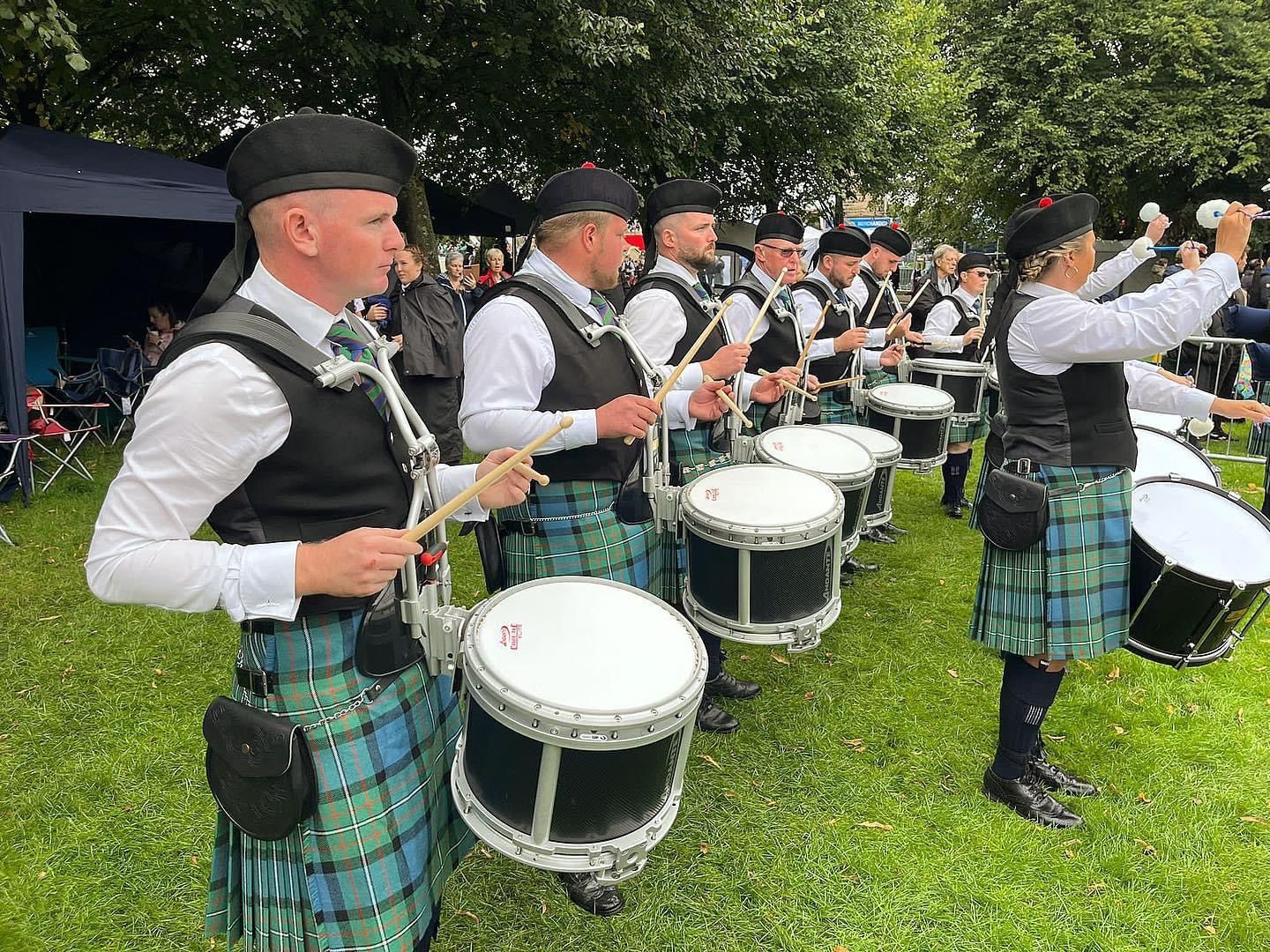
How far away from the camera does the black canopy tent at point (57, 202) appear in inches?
214

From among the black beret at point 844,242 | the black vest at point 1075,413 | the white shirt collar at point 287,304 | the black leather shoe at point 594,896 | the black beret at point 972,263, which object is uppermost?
the black beret at point 844,242

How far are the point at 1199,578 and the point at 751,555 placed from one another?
1231 millimetres

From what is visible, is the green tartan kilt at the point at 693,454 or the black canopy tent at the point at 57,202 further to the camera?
the black canopy tent at the point at 57,202

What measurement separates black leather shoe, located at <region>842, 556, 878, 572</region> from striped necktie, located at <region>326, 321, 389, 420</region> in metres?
3.73

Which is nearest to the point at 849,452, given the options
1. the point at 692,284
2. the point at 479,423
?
the point at 692,284

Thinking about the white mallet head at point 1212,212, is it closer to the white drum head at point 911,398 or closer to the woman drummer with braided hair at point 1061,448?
the woman drummer with braided hair at point 1061,448

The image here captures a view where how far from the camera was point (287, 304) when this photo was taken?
134 cm

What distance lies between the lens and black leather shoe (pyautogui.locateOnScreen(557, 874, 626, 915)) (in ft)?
7.42

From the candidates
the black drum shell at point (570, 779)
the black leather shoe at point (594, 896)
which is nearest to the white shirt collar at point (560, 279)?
the black drum shell at point (570, 779)

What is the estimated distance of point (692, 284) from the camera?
3176 millimetres

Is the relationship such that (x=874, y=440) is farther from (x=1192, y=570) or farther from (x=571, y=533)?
(x=571, y=533)

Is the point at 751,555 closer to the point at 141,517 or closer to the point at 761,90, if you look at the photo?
the point at 141,517

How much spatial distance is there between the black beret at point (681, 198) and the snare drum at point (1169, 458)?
1.79 metres

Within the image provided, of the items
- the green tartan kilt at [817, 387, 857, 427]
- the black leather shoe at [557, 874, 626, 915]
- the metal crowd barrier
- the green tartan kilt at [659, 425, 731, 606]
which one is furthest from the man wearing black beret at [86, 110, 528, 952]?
the metal crowd barrier
